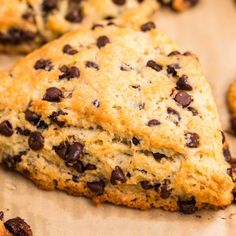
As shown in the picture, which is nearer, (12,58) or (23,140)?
(23,140)

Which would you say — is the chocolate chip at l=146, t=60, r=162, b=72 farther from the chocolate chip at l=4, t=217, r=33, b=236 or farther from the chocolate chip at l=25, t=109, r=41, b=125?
the chocolate chip at l=4, t=217, r=33, b=236

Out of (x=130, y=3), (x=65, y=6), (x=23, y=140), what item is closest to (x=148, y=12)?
(x=130, y=3)

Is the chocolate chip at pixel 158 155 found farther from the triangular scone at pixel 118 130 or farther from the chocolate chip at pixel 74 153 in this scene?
the chocolate chip at pixel 74 153

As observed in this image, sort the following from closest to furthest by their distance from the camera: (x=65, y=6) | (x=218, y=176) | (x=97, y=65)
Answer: (x=218, y=176)
(x=97, y=65)
(x=65, y=6)

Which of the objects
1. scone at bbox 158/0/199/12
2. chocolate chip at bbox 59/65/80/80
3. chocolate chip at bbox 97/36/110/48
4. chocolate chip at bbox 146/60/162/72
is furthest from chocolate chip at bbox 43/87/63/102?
scone at bbox 158/0/199/12

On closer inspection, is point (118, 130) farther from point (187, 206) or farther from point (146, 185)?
point (187, 206)

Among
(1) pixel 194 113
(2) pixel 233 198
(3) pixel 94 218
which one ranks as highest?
(1) pixel 194 113

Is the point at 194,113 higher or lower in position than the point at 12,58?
higher

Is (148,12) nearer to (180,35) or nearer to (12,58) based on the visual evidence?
(180,35)
